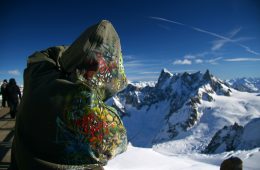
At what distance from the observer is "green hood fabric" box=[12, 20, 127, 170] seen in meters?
1.34

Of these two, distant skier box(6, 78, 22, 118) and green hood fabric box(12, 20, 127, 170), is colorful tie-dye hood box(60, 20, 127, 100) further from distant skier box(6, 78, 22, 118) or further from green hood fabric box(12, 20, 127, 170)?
distant skier box(6, 78, 22, 118)

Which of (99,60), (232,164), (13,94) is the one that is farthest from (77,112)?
(13,94)

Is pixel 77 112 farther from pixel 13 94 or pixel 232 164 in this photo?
pixel 13 94

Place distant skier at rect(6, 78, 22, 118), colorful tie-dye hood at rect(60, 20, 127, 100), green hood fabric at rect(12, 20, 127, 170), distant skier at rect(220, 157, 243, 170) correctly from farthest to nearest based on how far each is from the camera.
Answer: distant skier at rect(6, 78, 22, 118), distant skier at rect(220, 157, 243, 170), colorful tie-dye hood at rect(60, 20, 127, 100), green hood fabric at rect(12, 20, 127, 170)

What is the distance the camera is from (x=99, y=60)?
1.45 meters

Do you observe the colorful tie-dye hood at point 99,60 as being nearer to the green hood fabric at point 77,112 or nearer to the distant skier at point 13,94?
the green hood fabric at point 77,112

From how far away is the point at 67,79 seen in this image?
4.82 ft

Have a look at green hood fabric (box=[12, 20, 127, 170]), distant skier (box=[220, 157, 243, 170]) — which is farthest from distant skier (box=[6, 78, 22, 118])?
green hood fabric (box=[12, 20, 127, 170])

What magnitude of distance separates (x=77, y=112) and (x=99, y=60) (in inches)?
11.5

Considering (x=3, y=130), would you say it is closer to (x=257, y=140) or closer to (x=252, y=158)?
(x=252, y=158)

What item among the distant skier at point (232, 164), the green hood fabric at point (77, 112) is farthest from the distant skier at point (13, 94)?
the green hood fabric at point (77, 112)

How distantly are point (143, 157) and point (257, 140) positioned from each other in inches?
5337

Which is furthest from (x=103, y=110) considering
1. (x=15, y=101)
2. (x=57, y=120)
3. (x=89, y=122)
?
(x=15, y=101)

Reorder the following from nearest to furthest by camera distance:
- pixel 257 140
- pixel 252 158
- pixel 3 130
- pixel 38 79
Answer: pixel 38 79 < pixel 3 130 < pixel 252 158 < pixel 257 140
